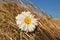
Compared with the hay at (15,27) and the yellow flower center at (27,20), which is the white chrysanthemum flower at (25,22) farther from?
the hay at (15,27)

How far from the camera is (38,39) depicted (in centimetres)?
263

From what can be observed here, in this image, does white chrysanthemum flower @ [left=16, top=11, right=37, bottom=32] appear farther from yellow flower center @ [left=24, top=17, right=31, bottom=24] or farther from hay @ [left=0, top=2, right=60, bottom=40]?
hay @ [left=0, top=2, right=60, bottom=40]

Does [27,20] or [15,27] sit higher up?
[27,20]

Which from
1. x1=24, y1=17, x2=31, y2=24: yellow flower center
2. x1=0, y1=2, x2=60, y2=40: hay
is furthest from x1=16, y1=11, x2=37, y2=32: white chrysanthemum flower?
x1=0, y1=2, x2=60, y2=40: hay

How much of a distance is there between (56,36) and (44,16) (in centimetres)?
35

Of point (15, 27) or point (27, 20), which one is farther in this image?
point (15, 27)

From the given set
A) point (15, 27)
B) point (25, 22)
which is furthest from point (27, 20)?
point (15, 27)

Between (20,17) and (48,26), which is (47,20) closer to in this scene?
(48,26)

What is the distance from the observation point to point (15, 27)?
2574 mm

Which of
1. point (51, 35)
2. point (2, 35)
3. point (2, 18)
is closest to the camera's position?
point (2, 35)

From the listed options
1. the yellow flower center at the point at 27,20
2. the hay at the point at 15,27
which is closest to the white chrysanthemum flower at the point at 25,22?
the yellow flower center at the point at 27,20

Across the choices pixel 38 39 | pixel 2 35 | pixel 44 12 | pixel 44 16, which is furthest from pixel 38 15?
pixel 2 35

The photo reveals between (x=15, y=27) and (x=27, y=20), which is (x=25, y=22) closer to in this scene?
(x=27, y=20)

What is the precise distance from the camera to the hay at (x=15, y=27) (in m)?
2.48
